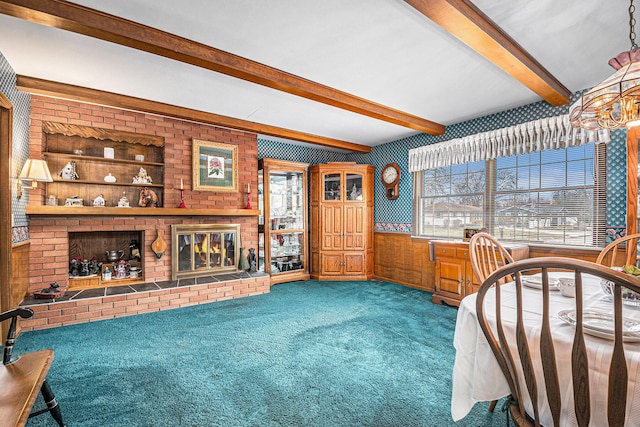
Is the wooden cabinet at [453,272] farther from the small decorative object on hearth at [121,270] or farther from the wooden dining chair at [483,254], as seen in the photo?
the small decorative object on hearth at [121,270]

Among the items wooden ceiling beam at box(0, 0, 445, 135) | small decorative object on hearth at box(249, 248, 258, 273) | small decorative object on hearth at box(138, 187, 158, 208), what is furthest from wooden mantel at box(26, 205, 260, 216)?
wooden ceiling beam at box(0, 0, 445, 135)

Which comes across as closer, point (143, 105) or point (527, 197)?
point (143, 105)

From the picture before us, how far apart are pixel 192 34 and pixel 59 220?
2.65 metres

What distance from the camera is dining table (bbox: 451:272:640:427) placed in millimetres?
908

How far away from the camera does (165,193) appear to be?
3996mm

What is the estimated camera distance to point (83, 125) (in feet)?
11.6

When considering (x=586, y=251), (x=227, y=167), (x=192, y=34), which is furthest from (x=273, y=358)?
(x=586, y=251)

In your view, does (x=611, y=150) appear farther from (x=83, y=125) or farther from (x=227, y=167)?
(x=83, y=125)

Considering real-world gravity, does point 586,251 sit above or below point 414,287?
above

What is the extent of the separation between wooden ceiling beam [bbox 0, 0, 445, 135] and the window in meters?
2.15

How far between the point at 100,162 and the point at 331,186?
3.30 m

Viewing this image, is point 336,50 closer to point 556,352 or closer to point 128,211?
point 556,352

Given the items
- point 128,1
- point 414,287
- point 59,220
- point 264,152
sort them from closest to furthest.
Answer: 1. point 128,1
2. point 59,220
3. point 414,287
4. point 264,152

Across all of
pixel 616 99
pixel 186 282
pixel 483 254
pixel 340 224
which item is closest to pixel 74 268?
pixel 186 282
